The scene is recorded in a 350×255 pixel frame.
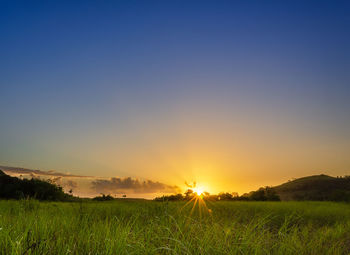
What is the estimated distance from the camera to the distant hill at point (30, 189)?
51.1ft

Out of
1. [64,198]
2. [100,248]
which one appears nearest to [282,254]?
[100,248]

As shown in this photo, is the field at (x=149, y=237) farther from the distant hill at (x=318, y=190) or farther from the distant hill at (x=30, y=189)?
the distant hill at (x=318, y=190)

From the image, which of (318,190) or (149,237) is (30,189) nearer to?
(149,237)

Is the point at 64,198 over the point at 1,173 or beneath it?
beneath

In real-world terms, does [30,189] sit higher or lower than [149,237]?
higher

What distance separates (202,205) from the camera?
42.7 ft

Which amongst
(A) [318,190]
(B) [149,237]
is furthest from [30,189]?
(A) [318,190]

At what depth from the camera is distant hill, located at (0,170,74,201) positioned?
1558 centimetres

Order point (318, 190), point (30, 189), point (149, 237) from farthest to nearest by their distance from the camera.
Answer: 1. point (318, 190)
2. point (30, 189)
3. point (149, 237)

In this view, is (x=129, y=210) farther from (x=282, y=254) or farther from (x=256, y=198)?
(x=256, y=198)

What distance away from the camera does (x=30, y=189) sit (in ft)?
52.1

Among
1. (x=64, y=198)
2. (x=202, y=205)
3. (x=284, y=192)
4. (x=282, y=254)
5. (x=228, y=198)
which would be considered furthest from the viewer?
(x=284, y=192)

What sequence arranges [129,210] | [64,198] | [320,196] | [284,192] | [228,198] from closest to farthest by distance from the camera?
1. [129,210]
2. [64,198]
3. [228,198]
4. [320,196]
5. [284,192]

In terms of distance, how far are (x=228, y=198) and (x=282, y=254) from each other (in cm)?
1752
